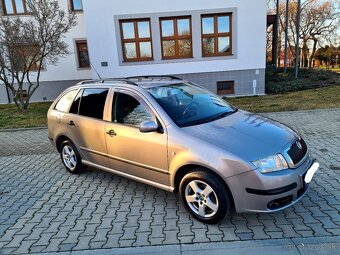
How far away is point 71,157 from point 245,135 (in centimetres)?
311

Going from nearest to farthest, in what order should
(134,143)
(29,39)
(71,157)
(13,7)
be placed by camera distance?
(134,143) → (71,157) → (29,39) → (13,7)

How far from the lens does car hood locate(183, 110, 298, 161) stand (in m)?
2.80

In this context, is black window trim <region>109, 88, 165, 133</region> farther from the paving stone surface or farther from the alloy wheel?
the paving stone surface

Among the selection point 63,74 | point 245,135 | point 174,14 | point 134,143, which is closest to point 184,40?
point 174,14

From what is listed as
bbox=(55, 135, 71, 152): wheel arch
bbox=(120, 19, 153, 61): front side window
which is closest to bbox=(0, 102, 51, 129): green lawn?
bbox=(55, 135, 71, 152): wheel arch

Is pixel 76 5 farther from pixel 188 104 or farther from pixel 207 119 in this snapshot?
pixel 207 119

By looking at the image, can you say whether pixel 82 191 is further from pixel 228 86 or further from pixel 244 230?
pixel 228 86

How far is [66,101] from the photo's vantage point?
4.81 metres

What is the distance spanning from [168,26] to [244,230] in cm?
1102

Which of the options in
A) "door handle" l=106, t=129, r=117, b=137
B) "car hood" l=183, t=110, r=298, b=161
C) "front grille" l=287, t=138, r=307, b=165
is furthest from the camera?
"door handle" l=106, t=129, r=117, b=137

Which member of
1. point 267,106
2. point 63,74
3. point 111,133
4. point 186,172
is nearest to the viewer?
point 186,172

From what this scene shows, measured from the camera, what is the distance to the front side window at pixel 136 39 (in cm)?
1235

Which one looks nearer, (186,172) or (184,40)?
(186,172)

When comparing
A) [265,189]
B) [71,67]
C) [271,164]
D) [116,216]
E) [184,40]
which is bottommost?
[116,216]
